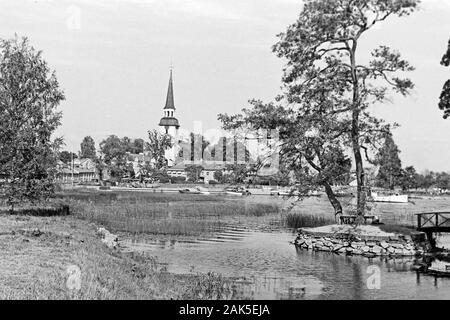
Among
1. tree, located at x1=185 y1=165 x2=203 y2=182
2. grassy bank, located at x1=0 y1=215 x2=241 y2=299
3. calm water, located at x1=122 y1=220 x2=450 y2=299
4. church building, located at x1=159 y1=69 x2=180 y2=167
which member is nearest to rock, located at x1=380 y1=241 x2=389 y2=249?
calm water, located at x1=122 y1=220 x2=450 y2=299

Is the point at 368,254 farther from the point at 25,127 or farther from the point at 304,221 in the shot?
the point at 25,127

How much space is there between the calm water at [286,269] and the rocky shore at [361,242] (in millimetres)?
1128

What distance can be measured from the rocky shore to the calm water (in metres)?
1.13

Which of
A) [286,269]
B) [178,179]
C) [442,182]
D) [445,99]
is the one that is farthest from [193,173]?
[286,269]

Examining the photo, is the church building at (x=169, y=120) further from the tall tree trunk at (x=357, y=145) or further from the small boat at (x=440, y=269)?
the small boat at (x=440, y=269)

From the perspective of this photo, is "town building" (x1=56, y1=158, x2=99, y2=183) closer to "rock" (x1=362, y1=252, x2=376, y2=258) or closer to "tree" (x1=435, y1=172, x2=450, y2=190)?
"tree" (x1=435, y1=172, x2=450, y2=190)

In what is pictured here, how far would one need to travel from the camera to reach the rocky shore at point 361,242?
30922 mm

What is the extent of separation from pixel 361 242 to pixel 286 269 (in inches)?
330

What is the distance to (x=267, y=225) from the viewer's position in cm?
4550

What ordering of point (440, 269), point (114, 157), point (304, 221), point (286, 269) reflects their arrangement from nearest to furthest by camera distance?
point (440, 269) < point (286, 269) < point (304, 221) < point (114, 157)

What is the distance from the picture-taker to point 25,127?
3431cm

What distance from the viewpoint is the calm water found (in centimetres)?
1991
